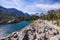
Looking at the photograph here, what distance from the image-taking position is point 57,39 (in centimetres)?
1244

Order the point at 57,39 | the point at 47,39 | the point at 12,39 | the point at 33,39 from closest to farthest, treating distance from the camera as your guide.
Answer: the point at 57,39 → the point at 47,39 → the point at 33,39 → the point at 12,39

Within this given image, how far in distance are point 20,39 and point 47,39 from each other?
13.1 feet

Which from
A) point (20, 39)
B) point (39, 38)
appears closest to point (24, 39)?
point (20, 39)

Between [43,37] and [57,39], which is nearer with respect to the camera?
[57,39]

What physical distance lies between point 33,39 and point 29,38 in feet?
2.50

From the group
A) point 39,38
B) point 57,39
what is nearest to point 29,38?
point 39,38

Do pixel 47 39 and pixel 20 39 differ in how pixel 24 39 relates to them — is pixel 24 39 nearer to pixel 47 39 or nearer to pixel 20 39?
pixel 20 39

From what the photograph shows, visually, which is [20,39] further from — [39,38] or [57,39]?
[57,39]

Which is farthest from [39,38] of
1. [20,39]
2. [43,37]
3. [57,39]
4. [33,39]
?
[57,39]

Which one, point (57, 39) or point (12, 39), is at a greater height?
point (57, 39)

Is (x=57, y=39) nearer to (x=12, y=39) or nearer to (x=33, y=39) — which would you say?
(x=33, y=39)

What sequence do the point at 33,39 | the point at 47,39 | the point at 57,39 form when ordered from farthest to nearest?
1. the point at 33,39
2. the point at 47,39
3. the point at 57,39

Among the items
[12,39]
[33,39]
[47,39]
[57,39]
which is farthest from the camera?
[12,39]

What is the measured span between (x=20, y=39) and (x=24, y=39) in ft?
1.86
